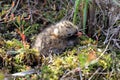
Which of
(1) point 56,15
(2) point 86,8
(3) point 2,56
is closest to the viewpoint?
(3) point 2,56

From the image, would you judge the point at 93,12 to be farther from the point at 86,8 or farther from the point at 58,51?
the point at 58,51

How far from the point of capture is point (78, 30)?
3.01 m

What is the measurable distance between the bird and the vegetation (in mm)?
65

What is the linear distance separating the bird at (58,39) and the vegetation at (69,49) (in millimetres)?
65

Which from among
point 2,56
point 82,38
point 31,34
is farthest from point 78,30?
point 2,56

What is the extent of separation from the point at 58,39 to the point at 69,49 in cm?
13

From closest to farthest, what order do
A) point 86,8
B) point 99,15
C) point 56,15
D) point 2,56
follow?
point 2,56 < point 86,8 < point 99,15 < point 56,15

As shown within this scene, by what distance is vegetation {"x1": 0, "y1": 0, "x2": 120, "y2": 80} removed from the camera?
2.65 meters

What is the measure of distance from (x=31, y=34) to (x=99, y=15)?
647mm

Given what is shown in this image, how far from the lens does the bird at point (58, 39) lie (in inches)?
116

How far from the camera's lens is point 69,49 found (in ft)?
9.73

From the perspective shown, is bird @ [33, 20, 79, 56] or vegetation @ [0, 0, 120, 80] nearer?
vegetation @ [0, 0, 120, 80]

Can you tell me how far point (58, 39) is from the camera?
9.79 feet

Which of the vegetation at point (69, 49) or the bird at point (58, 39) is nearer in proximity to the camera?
the vegetation at point (69, 49)
